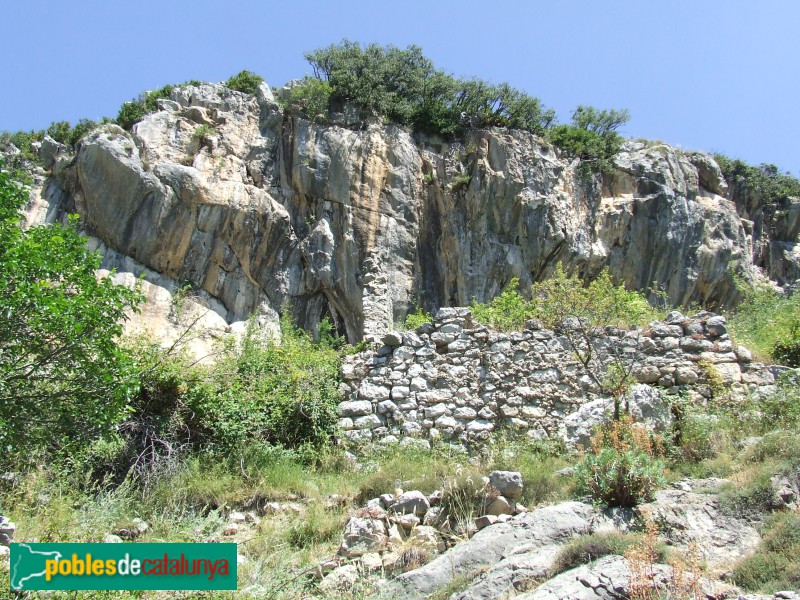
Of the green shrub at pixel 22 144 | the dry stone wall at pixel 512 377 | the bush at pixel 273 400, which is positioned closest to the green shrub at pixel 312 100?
the green shrub at pixel 22 144

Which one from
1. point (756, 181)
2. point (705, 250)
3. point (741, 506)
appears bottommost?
point (741, 506)

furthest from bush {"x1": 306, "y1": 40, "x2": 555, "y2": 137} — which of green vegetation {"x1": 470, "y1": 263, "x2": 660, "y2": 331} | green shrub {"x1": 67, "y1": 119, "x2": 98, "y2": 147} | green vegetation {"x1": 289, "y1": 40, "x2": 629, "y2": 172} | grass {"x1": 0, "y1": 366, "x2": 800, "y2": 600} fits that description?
grass {"x1": 0, "y1": 366, "x2": 800, "y2": 600}

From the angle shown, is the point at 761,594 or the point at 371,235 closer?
the point at 761,594

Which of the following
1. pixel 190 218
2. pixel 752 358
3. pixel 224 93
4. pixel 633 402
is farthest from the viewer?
pixel 224 93

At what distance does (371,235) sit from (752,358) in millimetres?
11128

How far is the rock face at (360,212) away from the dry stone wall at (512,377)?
26.1 feet

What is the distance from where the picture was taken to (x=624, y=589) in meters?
4.46

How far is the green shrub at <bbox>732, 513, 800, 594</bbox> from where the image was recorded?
14.7ft

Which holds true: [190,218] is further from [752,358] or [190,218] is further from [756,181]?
[756,181]

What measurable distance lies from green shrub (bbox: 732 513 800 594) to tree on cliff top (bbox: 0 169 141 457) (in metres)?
5.42

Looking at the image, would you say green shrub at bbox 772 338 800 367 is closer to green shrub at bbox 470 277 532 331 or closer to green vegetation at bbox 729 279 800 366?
green vegetation at bbox 729 279 800 366

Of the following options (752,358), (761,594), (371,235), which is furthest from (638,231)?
(761,594)

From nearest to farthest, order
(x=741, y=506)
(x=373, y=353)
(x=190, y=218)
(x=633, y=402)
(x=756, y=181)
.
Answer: (x=741, y=506) < (x=633, y=402) < (x=373, y=353) < (x=190, y=218) < (x=756, y=181)

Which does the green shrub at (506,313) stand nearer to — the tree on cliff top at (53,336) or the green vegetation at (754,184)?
the tree on cliff top at (53,336)
